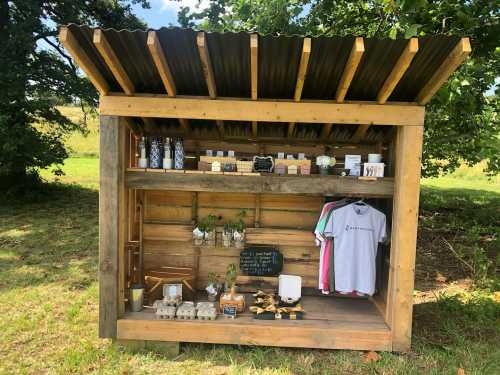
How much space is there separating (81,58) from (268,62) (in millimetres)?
1593

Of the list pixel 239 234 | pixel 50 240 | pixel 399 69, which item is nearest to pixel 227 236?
pixel 239 234

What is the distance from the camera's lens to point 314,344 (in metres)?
3.69

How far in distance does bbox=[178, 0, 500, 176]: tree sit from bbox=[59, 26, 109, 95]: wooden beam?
2745 millimetres

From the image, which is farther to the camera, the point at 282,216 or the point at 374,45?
the point at 282,216

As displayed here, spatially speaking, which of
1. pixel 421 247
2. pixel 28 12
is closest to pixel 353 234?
pixel 421 247

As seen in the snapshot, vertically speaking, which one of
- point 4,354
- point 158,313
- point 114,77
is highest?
point 114,77

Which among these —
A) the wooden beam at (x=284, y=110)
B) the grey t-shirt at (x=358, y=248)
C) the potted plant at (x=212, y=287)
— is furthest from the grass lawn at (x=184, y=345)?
the wooden beam at (x=284, y=110)

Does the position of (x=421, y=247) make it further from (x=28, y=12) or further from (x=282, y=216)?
(x=28, y=12)

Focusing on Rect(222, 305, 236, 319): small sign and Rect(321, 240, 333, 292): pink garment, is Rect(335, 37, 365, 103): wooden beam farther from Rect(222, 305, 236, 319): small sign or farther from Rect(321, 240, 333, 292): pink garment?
Rect(222, 305, 236, 319): small sign

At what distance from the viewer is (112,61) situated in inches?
127

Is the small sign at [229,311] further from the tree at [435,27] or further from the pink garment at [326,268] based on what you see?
the tree at [435,27]

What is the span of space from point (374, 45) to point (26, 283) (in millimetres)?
5376

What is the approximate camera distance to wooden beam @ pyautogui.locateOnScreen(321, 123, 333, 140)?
4245 millimetres

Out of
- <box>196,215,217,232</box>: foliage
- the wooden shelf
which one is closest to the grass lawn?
<box>196,215,217,232</box>: foliage
